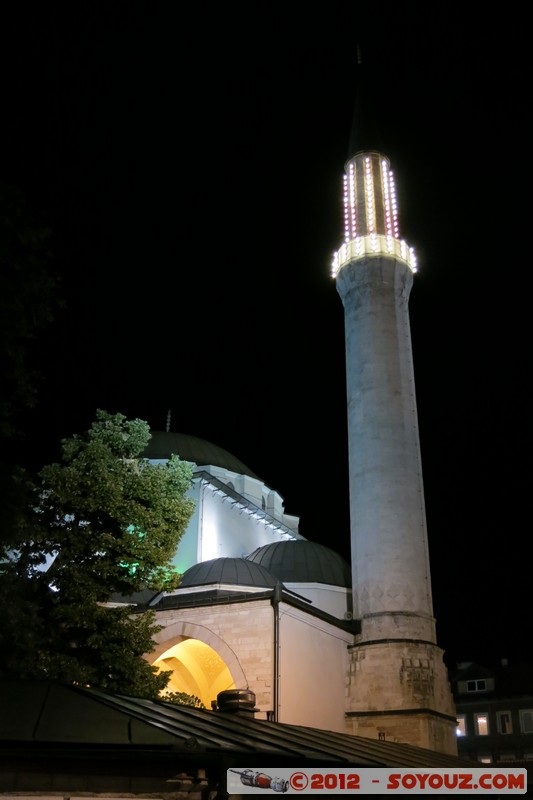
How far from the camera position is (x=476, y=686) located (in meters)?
35.3

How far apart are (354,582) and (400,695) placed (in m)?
3.38

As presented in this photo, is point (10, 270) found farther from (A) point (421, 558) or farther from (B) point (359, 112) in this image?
(B) point (359, 112)

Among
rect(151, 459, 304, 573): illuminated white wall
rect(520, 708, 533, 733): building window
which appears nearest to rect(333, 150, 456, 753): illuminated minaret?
rect(151, 459, 304, 573): illuminated white wall

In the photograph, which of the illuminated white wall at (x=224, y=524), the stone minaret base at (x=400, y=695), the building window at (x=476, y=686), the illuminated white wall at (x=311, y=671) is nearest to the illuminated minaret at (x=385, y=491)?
the stone minaret base at (x=400, y=695)

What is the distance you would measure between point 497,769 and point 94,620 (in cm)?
773

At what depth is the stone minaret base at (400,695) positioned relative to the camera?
18.4 metres

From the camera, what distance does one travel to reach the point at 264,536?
88.6 ft

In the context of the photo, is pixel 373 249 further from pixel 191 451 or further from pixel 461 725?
pixel 461 725

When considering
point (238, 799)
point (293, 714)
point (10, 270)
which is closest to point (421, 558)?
point (293, 714)

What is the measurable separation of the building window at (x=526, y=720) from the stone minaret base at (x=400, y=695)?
14.6 meters

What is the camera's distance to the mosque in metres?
17.9

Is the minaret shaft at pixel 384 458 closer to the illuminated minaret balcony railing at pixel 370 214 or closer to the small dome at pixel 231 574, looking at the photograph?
the illuminated minaret balcony railing at pixel 370 214

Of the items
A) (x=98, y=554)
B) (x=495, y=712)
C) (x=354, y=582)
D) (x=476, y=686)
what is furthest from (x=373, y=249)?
(x=476, y=686)

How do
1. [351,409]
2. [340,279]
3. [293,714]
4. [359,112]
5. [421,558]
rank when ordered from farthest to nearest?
1. [359,112]
2. [340,279]
3. [351,409]
4. [421,558]
5. [293,714]
